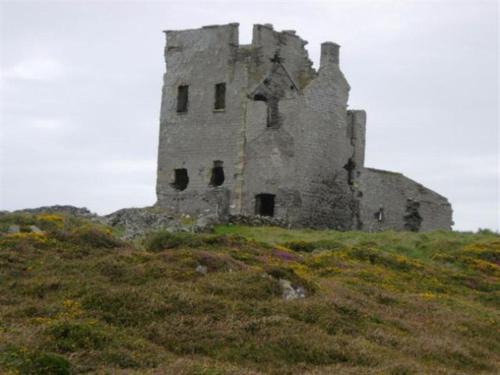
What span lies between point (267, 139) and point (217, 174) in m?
3.74

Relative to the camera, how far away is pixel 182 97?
52094 millimetres

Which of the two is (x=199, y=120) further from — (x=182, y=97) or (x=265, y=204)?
(x=265, y=204)

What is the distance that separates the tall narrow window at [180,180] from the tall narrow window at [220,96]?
14.1 feet

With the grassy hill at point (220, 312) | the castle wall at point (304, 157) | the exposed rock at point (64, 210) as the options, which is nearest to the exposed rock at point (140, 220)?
the exposed rock at point (64, 210)

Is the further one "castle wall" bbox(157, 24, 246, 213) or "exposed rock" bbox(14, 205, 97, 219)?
"castle wall" bbox(157, 24, 246, 213)

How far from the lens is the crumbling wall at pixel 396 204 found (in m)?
52.9

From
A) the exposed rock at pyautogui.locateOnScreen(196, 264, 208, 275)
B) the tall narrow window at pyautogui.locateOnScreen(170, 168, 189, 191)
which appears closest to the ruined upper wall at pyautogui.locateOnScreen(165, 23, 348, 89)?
the tall narrow window at pyautogui.locateOnScreen(170, 168, 189, 191)

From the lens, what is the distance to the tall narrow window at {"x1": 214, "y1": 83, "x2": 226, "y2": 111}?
50.4 m

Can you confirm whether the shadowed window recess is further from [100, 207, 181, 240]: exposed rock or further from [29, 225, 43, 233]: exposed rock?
[29, 225, 43, 233]: exposed rock

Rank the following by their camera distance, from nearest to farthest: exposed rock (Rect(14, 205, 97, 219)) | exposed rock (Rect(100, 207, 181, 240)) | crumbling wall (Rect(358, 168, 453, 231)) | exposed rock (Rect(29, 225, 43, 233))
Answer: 1. exposed rock (Rect(29, 225, 43, 233))
2. exposed rock (Rect(100, 207, 181, 240))
3. exposed rock (Rect(14, 205, 97, 219))
4. crumbling wall (Rect(358, 168, 453, 231))

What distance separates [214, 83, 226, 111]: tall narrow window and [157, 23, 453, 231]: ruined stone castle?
0.19 feet

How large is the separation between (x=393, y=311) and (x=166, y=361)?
8576 millimetres

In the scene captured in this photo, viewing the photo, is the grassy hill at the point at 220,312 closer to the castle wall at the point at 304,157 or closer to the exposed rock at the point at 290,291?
the exposed rock at the point at 290,291

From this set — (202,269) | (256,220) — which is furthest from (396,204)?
(202,269)
